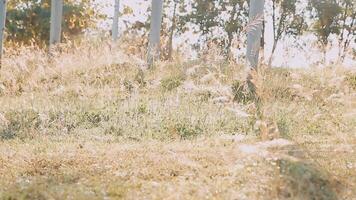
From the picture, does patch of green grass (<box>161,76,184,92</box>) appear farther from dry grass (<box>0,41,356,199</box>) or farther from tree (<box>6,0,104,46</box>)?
tree (<box>6,0,104,46</box>)

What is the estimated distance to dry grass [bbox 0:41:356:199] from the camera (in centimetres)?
352

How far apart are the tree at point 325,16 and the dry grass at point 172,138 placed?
10561mm

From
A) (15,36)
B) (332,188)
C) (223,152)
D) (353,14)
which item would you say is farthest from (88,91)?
(353,14)

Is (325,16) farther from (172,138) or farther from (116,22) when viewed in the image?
(172,138)

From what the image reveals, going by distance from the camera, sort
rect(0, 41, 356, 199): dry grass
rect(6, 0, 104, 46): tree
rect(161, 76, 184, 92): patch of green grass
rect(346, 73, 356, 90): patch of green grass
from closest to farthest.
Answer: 1. rect(0, 41, 356, 199): dry grass
2. rect(161, 76, 184, 92): patch of green grass
3. rect(346, 73, 356, 90): patch of green grass
4. rect(6, 0, 104, 46): tree

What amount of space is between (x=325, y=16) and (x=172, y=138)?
49.1 ft

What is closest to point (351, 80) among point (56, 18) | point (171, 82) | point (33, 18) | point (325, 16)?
point (171, 82)

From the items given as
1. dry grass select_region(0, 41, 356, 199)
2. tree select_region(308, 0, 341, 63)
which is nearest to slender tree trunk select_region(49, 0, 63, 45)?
dry grass select_region(0, 41, 356, 199)

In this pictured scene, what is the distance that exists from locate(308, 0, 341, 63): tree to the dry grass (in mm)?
10561

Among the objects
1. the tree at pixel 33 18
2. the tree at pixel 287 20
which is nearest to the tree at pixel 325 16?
the tree at pixel 287 20

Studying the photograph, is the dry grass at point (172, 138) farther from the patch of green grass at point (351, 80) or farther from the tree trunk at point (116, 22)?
the tree trunk at point (116, 22)

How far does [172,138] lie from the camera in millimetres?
5695

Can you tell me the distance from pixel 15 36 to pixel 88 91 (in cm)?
1331

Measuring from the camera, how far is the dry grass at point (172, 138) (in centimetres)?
352
